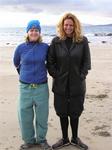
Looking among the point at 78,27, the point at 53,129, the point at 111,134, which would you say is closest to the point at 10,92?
the point at 53,129

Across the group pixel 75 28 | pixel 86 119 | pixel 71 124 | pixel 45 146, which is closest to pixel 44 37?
pixel 86 119

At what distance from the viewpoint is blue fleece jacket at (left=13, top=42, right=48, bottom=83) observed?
589 cm

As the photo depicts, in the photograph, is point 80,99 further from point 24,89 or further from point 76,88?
point 24,89

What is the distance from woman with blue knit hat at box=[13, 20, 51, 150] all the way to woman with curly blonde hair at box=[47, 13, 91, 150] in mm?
153

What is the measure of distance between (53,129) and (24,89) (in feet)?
4.51

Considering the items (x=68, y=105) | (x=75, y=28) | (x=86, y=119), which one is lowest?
(x=86, y=119)

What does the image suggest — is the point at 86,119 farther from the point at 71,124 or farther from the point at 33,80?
the point at 33,80

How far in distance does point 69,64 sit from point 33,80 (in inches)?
21.6

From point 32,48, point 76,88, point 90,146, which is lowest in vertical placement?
point 90,146

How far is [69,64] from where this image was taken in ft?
19.3

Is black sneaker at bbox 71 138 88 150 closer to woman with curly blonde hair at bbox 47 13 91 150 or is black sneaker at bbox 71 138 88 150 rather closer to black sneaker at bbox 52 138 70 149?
black sneaker at bbox 52 138 70 149

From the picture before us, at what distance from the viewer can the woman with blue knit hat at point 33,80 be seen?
19.4ft

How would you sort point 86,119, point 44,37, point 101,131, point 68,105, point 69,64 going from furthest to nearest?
point 44,37, point 86,119, point 101,131, point 68,105, point 69,64

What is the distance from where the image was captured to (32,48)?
590 centimetres
